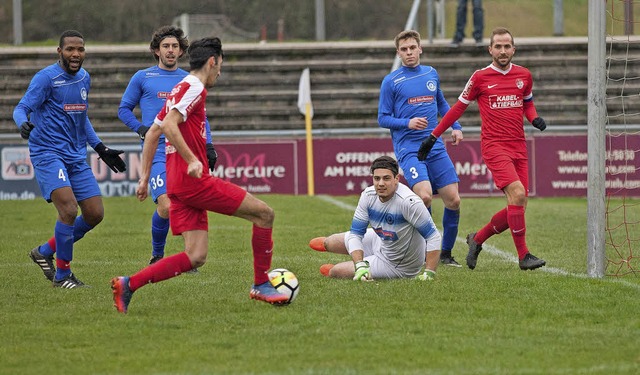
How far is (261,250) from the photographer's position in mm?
7855

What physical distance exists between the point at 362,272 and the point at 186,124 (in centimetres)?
233

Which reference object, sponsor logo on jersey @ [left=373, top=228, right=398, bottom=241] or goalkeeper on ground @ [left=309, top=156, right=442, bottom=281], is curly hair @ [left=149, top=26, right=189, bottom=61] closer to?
goalkeeper on ground @ [left=309, top=156, right=442, bottom=281]

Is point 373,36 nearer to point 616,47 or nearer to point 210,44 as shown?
point 616,47

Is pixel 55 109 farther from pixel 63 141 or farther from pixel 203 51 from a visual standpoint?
pixel 203 51

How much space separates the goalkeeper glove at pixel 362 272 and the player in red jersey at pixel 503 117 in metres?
1.33

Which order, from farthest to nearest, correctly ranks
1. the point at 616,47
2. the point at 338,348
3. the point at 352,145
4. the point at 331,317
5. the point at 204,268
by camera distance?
the point at 616,47 < the point at 352,145 < the point at 204,268 < the point at 331,317 < the point at 338,348

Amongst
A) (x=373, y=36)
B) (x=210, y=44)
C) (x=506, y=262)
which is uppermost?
(x=373, y=36)

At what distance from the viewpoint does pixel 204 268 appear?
10.7m

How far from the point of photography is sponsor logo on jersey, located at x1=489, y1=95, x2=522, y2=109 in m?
10.1

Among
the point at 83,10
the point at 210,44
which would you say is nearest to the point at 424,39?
the point at 83,10

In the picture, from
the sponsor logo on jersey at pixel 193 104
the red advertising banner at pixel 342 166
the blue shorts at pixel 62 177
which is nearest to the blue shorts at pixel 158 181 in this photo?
the blue shorts at pixel 62 177

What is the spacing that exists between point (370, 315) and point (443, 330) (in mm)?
666

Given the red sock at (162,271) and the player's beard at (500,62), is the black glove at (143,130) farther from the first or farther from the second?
the player's beard at (500,62)

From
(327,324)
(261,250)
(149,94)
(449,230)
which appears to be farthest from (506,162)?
(327,324)
